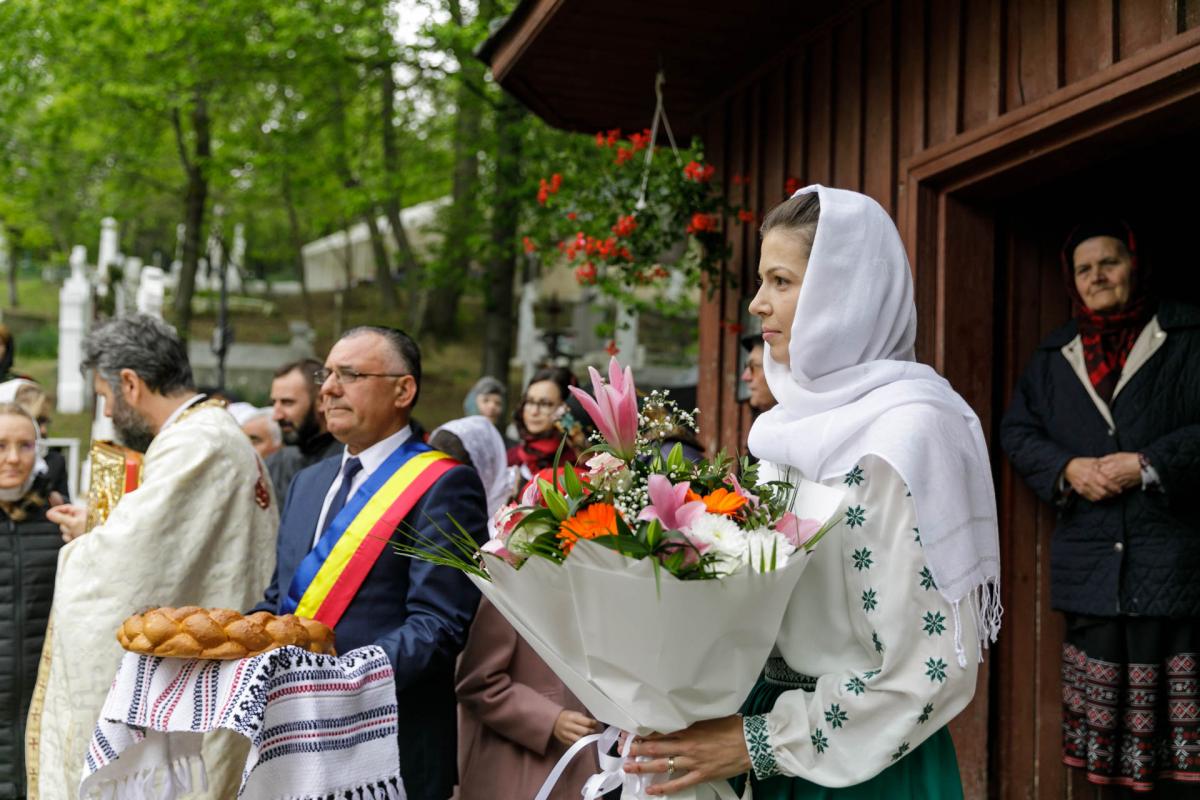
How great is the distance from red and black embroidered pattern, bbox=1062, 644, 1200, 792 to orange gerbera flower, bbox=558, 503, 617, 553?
10.1 ft

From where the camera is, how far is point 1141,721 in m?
4.10

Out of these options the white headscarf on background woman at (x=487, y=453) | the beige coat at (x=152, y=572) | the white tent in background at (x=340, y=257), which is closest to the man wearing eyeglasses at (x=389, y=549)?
the beige coat at (x=152, y=572)

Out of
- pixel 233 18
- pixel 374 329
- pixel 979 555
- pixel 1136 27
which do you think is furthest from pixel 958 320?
pixel 233 18

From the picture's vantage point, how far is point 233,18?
15.2m

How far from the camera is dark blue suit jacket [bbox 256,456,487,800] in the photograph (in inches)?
125

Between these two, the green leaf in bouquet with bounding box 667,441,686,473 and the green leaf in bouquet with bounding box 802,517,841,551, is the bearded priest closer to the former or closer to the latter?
the green leaf in bouquet with bounding box 667,441,686,473

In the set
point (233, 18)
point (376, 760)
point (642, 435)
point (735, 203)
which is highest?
point (233, 18)

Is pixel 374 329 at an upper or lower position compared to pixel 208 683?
upper

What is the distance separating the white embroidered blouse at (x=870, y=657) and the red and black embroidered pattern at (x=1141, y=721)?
248cm

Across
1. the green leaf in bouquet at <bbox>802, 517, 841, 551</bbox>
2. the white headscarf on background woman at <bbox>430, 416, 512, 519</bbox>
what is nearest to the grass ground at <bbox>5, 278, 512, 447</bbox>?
the white headscarf on background woman at <bbox>430, 416, 512, 519</bbox>

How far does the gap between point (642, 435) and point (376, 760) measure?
48.0 inches

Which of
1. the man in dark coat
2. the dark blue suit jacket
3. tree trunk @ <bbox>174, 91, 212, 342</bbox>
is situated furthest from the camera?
tree trunk @ <bbox>174, 91, 212, 342</bbox>

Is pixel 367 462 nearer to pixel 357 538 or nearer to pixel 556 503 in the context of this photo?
pixel 357 538

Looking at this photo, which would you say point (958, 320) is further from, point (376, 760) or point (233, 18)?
point (233, 18)
